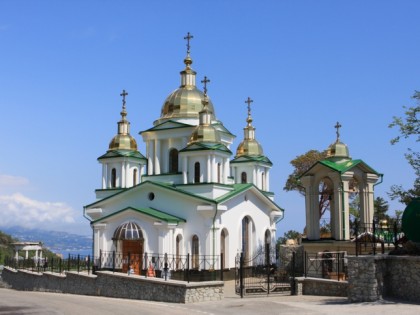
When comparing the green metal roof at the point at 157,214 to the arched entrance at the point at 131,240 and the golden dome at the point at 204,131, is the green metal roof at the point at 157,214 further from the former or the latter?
the golden dome at the point at 204,131

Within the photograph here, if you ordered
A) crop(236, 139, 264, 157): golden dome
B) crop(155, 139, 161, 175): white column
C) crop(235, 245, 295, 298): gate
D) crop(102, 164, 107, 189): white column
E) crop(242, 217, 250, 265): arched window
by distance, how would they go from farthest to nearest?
crop(236, 139, 264, 157): golden dome
crop(102, 164, 107, 189): white column
crop(155, 139, 161, 175): white column
crop(242, 217, 250, 265): arched window
crop(235, 245, 295, 298): gate

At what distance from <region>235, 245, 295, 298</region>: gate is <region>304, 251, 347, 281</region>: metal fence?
3.28ft

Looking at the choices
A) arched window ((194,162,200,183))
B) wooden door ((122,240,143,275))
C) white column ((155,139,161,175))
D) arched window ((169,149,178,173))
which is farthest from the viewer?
white column ((155,139,161,175))

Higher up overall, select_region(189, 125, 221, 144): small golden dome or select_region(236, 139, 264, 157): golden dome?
select_region(236, 139, 264, 157): golden dome

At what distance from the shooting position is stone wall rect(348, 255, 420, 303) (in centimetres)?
1773

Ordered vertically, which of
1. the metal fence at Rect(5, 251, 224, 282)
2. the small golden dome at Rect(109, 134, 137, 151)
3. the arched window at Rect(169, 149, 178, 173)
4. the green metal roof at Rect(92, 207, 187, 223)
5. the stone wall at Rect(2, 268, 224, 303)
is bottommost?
the stone wall at Rect(2, 268, 224, 303)

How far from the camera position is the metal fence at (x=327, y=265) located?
76.2 ft

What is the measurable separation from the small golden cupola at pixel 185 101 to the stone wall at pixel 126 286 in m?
11.6

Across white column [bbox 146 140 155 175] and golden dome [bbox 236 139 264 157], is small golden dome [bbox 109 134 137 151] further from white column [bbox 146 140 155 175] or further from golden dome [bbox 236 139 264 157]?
golden dome [bbox 236 139 264 157]

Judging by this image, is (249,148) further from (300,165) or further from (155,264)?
(155,264)

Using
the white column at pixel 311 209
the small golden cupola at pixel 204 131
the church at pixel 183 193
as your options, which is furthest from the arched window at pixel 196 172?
the white column at pixel 311 209

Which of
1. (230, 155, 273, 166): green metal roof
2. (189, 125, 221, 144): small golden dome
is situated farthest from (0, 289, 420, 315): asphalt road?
(230, 155, 273, 166): green metal roof

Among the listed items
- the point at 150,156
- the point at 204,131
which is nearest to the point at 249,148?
the point at 150,156

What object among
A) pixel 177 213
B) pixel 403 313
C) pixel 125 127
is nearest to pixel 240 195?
pixel 177 213
